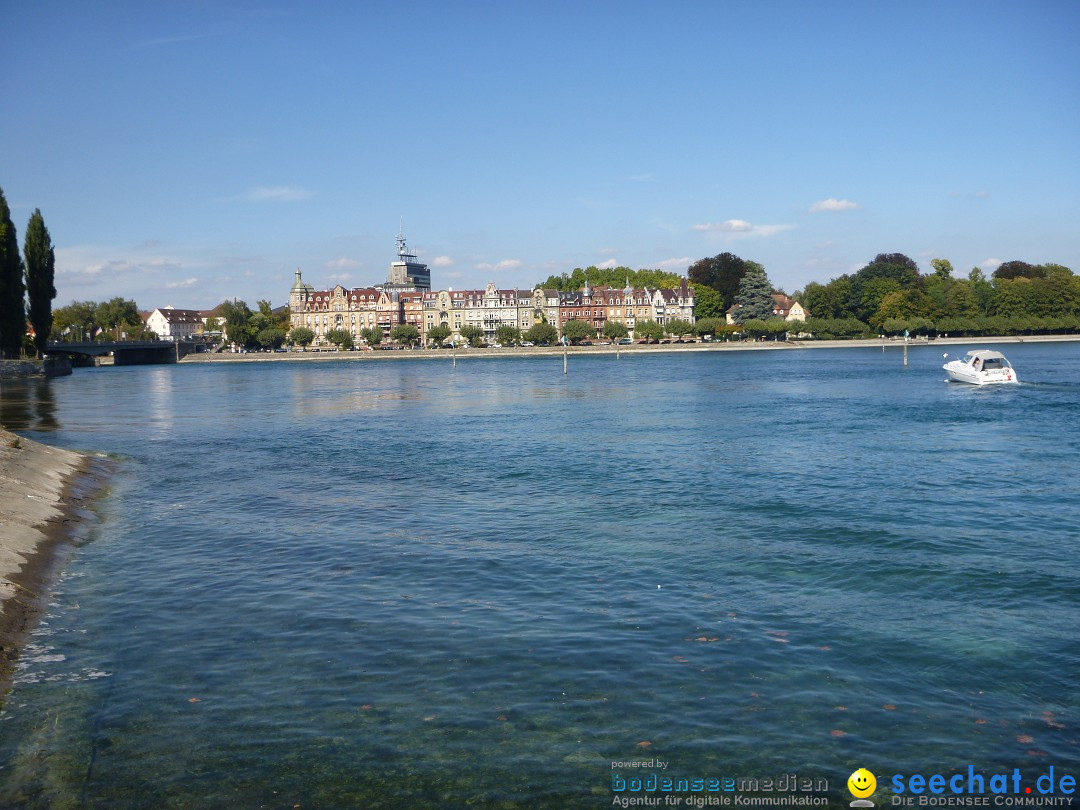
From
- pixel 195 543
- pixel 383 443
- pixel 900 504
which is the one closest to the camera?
pixel 195 543

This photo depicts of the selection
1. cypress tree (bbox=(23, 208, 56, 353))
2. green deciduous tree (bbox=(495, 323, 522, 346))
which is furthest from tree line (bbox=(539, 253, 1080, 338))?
cypress tree (bbox=(23, 208, 56, 353))

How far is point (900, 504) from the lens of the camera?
852 inches

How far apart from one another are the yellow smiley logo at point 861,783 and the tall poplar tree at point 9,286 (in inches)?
Result: 3478

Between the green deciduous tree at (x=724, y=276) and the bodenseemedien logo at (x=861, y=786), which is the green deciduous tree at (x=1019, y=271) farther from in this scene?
the bodenseemedien logo at (x=861, y=786)

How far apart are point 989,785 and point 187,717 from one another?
816 cm

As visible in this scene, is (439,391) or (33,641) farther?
(439,391)

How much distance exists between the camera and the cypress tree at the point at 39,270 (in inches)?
3706

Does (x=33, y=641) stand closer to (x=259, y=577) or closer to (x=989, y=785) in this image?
(x=259, y=577)

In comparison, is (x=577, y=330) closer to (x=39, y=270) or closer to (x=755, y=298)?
(x=755, y=298)

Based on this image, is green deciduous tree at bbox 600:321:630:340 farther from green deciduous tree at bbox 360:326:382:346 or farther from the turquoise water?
the turquoise water

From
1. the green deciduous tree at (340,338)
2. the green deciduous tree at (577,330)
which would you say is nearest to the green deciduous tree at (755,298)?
the green deciduous tree at (577,330)

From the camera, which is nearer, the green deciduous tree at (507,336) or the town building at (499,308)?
the green deciduous tree at (507,336)

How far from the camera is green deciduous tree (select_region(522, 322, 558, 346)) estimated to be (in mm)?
172000

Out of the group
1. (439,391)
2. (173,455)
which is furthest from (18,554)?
(439,391)
